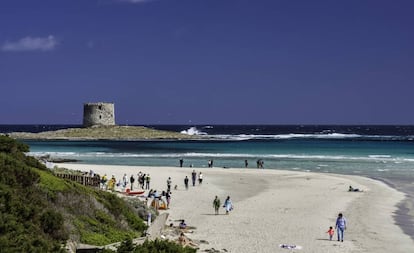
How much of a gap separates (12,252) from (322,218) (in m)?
16.6

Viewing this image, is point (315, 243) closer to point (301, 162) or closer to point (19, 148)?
point (19, 148)

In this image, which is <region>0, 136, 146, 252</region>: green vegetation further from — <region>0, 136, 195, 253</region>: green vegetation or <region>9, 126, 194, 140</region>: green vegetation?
<region>9, 126, 194, 140</region>: green vegetation

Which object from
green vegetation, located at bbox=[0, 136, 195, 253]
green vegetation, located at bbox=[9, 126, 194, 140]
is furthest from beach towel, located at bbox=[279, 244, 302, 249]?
green vegetation, located at bbox=[9, 126, 194, 140]

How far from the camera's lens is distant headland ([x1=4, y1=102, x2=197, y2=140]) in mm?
108750

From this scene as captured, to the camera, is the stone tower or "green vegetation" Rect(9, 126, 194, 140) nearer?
"green vegetation" Rect(9, 126, 194, 140)

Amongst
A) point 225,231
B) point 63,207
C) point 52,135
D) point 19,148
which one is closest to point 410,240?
point 225,231

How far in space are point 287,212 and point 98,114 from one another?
93.1 meters

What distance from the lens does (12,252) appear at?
31.9ft

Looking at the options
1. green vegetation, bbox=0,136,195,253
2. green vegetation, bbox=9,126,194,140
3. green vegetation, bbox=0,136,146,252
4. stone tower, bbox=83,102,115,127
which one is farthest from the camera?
stone tower, bbox=83,102,115,127

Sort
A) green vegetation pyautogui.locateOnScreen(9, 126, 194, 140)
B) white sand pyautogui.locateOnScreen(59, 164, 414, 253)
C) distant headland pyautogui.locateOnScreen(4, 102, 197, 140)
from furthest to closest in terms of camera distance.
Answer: distant headland pyautogui.locateOnScreen(4, 102, 197, 140)
green vegetation pyautogui.locateOnScreen(9, 126, 194, 140)
white sand pyautogui.locateOnScreen(59, 164, 414, 253)

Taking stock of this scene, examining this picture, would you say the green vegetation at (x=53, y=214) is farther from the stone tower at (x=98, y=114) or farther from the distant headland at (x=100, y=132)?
the stone tower at (x=98, y=114)

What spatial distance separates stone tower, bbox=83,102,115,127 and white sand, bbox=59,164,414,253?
71.3 metres

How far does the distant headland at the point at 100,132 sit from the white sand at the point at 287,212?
67.6 m

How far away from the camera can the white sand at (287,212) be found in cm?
1884
